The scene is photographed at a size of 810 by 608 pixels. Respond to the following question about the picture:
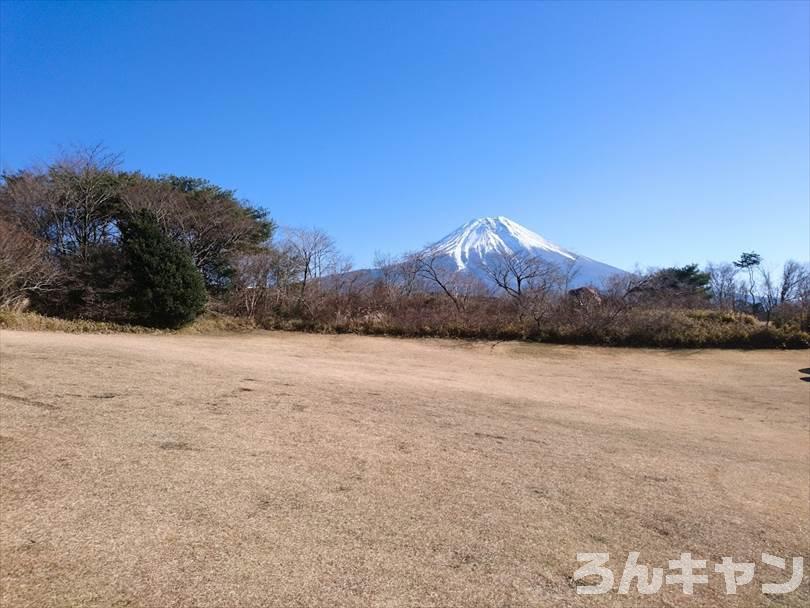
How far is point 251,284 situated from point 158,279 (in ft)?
17.2

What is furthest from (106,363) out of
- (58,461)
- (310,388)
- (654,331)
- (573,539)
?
(654,331)

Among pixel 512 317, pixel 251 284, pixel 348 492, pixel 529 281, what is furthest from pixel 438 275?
pixel 348 492

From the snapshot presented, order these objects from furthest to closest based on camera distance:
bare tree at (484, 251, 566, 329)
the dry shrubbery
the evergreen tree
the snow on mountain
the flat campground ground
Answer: the snow on mountain, bare tree at (484, 251, 566, 329), the dry shrubbery, the evergreen tree, the flat campground ground

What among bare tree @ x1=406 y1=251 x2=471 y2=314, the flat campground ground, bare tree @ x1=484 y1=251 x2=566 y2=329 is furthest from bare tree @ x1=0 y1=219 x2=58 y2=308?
bare tree @ x1=484 y1=251 x2=566 y2=329

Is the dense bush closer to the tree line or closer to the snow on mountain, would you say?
the tree line

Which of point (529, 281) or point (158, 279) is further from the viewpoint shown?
point (529, 281)

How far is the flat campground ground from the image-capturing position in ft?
8.01

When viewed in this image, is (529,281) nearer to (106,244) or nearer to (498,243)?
(106,244)

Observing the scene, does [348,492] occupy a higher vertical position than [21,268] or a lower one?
lower

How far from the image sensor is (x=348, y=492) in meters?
3.52

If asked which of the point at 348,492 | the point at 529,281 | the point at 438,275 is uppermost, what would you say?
the point at 438,275

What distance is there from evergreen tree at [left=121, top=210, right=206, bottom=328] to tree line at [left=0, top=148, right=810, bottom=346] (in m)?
0.04

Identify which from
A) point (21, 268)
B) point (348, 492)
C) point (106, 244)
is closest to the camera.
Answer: point (348, 492)

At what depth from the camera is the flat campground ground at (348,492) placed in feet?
8.01
